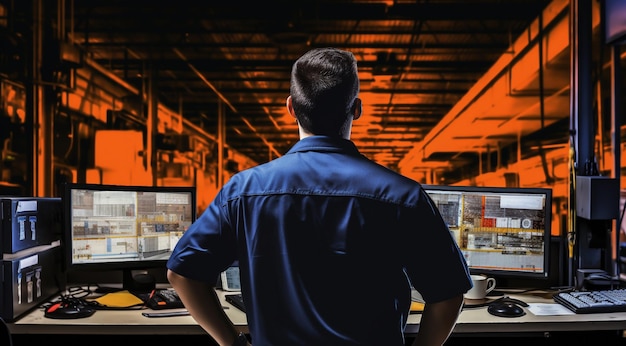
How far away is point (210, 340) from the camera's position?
2.18 meters

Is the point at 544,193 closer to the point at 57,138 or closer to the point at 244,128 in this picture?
the point at 57,138

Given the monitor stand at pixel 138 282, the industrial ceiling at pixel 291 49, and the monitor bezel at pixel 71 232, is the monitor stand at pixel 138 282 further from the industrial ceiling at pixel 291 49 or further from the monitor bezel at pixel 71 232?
the industrial ceiling at pixel 291 49

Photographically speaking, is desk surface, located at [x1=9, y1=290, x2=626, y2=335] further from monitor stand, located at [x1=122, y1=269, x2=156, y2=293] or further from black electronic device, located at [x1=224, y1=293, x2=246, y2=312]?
monitor stand, located at [x1=122, y1=269, x2=156, y2=293]

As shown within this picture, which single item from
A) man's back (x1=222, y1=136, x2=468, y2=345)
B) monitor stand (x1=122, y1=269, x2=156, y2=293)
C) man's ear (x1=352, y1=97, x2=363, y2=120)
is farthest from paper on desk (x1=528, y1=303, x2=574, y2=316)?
monitor stand (x1=122, y1=269, x2=156, y2=293)

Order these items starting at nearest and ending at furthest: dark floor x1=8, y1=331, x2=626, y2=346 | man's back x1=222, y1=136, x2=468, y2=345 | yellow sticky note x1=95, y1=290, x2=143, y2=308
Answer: man's back x1=222, y1=136, x2=468, y2=345 → yellow sticky note x1=95, y1=290, x2=143, y2=308 → dark floor x1=8, y1=331, x2=626, y2=346

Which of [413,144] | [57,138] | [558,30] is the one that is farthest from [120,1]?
[413,144]

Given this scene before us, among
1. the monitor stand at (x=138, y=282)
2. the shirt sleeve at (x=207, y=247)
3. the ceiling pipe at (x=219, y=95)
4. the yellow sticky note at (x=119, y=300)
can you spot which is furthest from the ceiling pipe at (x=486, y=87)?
the ceiling pipe at (x=219, y=95)

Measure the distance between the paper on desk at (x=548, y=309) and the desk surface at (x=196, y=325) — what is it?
3 cm

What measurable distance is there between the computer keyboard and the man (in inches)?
39.7

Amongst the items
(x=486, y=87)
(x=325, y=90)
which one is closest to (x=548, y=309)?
(x=325, y=90)

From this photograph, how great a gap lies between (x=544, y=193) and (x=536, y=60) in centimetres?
749

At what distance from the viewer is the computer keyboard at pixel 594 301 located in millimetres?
1765

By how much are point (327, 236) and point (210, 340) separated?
1461mm

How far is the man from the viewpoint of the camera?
0.92 meters
